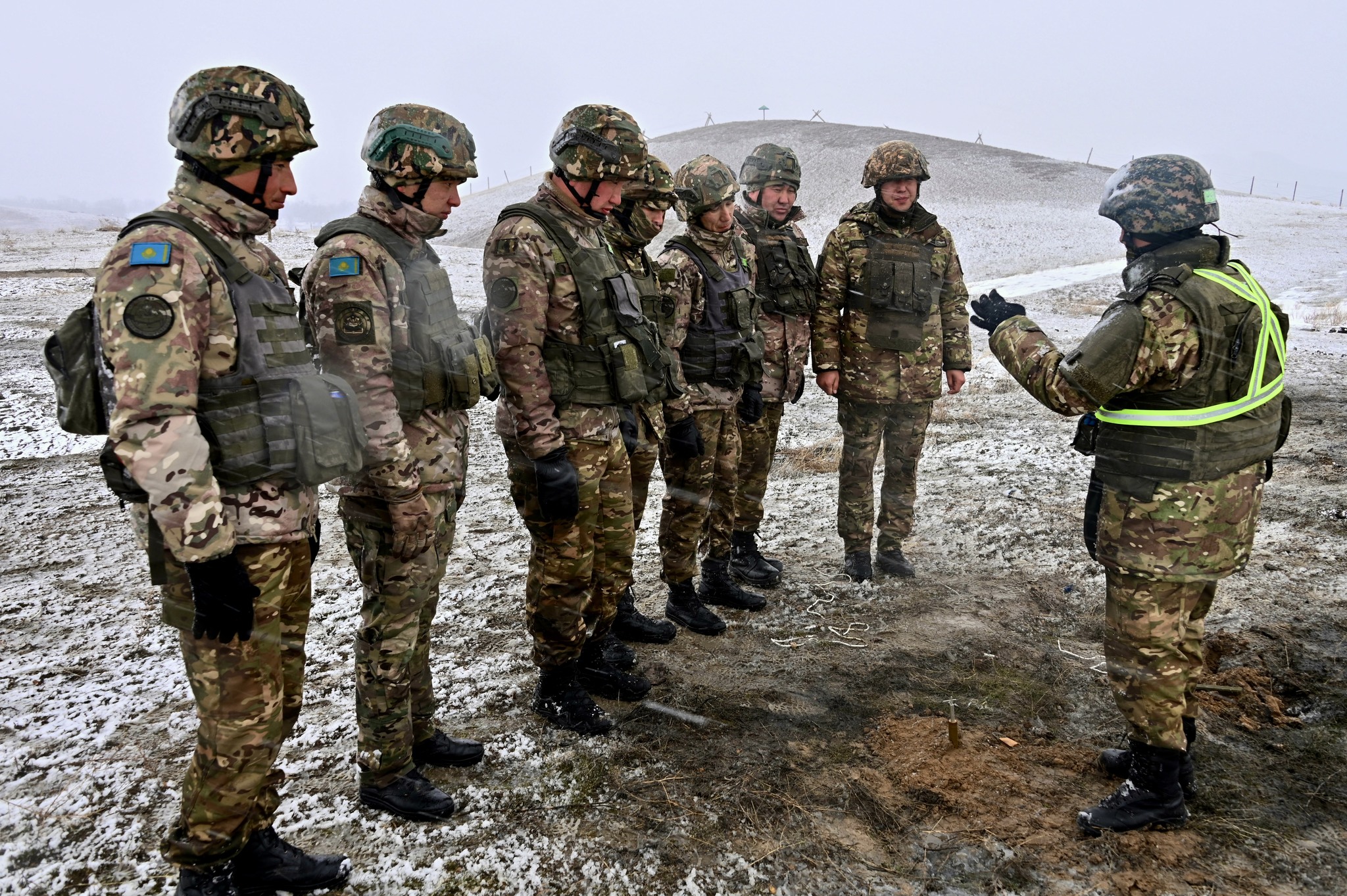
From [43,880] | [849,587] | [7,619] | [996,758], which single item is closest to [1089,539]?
[996,758]

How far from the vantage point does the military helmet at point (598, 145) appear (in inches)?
139

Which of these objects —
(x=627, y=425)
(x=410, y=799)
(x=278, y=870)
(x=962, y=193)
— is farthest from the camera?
(x=962, y=193)

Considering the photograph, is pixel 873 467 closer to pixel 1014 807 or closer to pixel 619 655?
pixel 619 655

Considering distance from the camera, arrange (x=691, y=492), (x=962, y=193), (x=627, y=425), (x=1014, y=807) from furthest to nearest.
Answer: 1. (x=962, y=193)
2. (x=691, y=492)
3. (x=627, y=425)
4. (x=1014, y=807)

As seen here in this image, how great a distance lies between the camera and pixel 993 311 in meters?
3.57

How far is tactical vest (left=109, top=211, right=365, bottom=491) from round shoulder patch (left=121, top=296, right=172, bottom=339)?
222 millimetres

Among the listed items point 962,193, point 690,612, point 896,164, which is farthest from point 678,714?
point 962,193

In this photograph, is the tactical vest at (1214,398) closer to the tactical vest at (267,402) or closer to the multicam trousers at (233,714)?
the tactical vest at (267,402)

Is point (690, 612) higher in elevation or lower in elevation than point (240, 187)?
lower

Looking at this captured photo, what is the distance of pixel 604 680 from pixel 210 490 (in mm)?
2268

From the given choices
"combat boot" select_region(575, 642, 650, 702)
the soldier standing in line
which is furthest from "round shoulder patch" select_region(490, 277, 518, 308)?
the soldier standing in line

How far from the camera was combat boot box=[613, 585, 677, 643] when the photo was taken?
4637 millimetres

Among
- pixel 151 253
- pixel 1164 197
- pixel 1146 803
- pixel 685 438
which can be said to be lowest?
pixel 1146 803

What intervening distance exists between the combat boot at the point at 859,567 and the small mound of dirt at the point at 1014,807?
1636 millimetres
